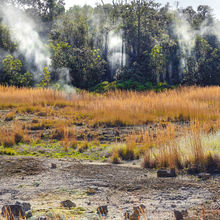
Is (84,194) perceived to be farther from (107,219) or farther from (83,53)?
(83,53)

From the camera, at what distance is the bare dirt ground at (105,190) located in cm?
393

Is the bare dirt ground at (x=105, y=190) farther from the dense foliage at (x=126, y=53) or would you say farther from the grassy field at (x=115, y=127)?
the dense foliage at (x=126, y=53)

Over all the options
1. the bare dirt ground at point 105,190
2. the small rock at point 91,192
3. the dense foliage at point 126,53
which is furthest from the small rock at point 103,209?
the dense foliage at point 126,53

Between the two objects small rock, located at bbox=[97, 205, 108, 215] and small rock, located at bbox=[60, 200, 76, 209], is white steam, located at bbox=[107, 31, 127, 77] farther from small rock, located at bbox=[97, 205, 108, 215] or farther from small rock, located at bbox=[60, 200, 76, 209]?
small rock, located at bbox=[97, 205, 108, 215]

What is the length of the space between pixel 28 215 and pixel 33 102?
10051mm

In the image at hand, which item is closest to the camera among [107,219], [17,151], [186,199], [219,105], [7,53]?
[107,219]

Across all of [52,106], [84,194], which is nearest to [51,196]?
[84,194]

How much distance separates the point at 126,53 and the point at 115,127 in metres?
14.1

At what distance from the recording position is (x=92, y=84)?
21344mm

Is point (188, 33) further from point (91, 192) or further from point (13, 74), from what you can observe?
point (91, 192)

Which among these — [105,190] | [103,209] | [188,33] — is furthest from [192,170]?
[188,33]

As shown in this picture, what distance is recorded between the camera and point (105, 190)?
4.75 m

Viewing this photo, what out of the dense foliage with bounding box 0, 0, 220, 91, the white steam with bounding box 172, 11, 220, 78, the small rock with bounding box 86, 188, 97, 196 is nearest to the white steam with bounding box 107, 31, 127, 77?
the dense foliage with bounding box 0, 0, 220, 91

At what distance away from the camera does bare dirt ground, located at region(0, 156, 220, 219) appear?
3934mm
